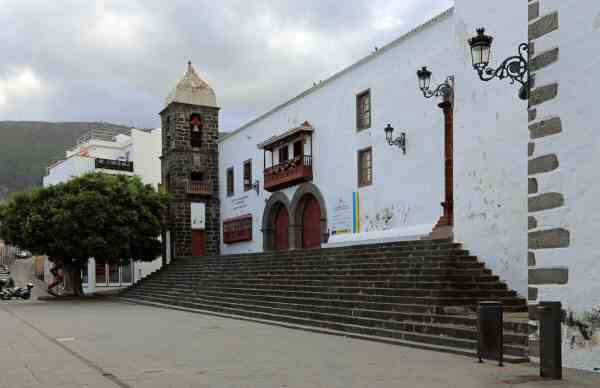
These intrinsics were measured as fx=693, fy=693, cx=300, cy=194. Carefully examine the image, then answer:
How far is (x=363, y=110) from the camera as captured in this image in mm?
23297

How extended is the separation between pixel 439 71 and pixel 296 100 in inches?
365

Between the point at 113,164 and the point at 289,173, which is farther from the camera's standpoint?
the point at 113,164

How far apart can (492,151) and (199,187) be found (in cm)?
2248

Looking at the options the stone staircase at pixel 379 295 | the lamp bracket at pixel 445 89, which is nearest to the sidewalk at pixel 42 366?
the stone staircase at pixel 379 295

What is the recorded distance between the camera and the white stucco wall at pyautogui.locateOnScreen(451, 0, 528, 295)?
12.5 metres

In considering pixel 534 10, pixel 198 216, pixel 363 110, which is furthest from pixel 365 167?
pixel 534 10

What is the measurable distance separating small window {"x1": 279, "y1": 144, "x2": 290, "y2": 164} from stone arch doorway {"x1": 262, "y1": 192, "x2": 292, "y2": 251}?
140 cm

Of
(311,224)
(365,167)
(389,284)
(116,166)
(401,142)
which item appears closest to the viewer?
(389,284)

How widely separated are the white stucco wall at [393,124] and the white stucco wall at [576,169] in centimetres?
1025

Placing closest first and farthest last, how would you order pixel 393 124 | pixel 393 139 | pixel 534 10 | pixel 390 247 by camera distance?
pixel 534 10
pixel 390 247
pixel 393 139
pixel 393 124

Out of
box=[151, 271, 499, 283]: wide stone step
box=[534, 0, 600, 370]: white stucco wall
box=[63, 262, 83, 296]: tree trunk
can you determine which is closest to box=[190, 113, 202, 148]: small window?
box=[63, 262, 83, 296]: tree trunk

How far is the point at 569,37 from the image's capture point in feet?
25.9

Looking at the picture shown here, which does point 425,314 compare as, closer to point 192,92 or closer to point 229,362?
point 229,362

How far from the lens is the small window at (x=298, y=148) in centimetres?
2680
